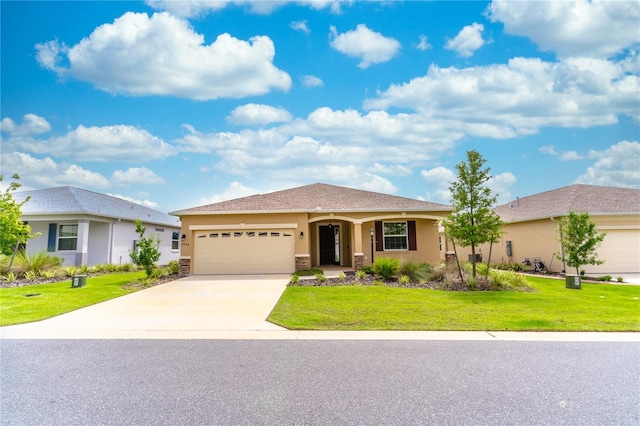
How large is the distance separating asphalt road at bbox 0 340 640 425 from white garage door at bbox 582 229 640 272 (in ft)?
46.6

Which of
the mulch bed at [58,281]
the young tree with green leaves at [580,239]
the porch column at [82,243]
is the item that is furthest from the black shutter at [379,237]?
the porch column at [82,243]

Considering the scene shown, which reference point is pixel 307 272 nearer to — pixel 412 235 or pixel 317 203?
pixel 317 203

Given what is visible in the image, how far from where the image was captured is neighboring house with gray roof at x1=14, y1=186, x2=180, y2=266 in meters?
18.9

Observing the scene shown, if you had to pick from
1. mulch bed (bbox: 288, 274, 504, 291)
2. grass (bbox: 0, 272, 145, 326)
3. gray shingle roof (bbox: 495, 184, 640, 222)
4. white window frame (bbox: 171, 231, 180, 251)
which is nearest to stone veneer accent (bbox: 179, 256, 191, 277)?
grass (bbox: 0, 272, 145, 326)

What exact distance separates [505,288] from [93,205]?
2089cm

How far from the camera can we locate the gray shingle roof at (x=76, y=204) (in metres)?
18.8

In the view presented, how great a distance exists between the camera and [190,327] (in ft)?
24.8

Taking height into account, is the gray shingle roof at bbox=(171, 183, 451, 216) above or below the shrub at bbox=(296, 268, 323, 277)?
above

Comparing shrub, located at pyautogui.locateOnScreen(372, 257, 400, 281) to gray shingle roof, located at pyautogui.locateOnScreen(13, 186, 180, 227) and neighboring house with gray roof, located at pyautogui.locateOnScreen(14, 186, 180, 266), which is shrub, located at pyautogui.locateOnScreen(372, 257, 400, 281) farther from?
gray shingle roof, located at pyautogui.locateOnScreen(13, 186, 180, 227)

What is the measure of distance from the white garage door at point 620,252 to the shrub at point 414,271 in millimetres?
9371

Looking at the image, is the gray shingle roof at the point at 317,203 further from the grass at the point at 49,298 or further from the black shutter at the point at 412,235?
the grass at the point at 49,298

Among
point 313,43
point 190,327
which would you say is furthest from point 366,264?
point 190,327

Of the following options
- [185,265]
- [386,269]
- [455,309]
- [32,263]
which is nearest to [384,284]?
[386,269]

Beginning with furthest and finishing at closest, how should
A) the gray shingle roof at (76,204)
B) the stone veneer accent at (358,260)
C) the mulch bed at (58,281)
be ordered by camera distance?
1. the gray shingle roof at (76,204)
2. the stone veneer accent at (358,260)
3. the mulch bed at (58,281)
